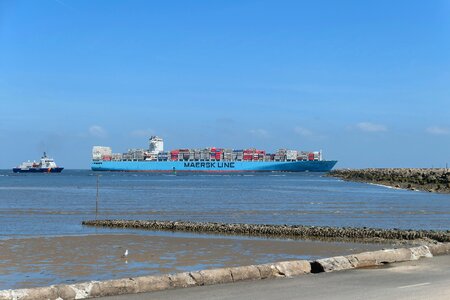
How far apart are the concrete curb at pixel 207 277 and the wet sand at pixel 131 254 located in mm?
3573

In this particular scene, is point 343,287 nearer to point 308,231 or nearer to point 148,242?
point 148,242

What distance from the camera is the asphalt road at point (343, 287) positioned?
11344 mm

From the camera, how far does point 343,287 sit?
1230 cm

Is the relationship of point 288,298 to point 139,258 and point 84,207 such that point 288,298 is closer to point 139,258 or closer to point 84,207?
point 139,258

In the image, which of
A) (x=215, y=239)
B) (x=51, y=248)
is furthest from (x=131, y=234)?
(x=51, y=248)

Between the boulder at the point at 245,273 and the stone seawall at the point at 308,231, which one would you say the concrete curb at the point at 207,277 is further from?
the stone seawall at the point at 308,231

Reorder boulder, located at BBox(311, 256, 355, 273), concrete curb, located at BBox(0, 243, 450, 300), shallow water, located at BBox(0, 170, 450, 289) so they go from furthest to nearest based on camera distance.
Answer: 1. shallow water, located at BBox(0, 170, 450, 289)
2. boulder, located at BBox(311, 256, 355, 273)
3. concrete curb, located at BBox(0, 243, 450, 300)

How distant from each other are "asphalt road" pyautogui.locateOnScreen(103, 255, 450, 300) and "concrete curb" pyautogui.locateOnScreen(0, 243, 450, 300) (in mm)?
263

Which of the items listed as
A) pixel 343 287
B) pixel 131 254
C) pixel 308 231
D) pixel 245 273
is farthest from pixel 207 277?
pixel 308 231

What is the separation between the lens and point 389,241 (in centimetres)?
2489

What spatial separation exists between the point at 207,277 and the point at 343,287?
244 centimetres

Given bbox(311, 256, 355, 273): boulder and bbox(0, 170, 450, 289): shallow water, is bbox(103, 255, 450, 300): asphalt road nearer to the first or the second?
bbox(311, 256, 355, 273): boulder

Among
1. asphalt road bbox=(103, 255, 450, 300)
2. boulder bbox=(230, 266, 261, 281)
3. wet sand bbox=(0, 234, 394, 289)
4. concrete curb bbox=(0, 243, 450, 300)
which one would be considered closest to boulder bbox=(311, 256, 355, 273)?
concrete curb bbox=(0, 243, 450, 300)

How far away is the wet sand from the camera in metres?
16.7
